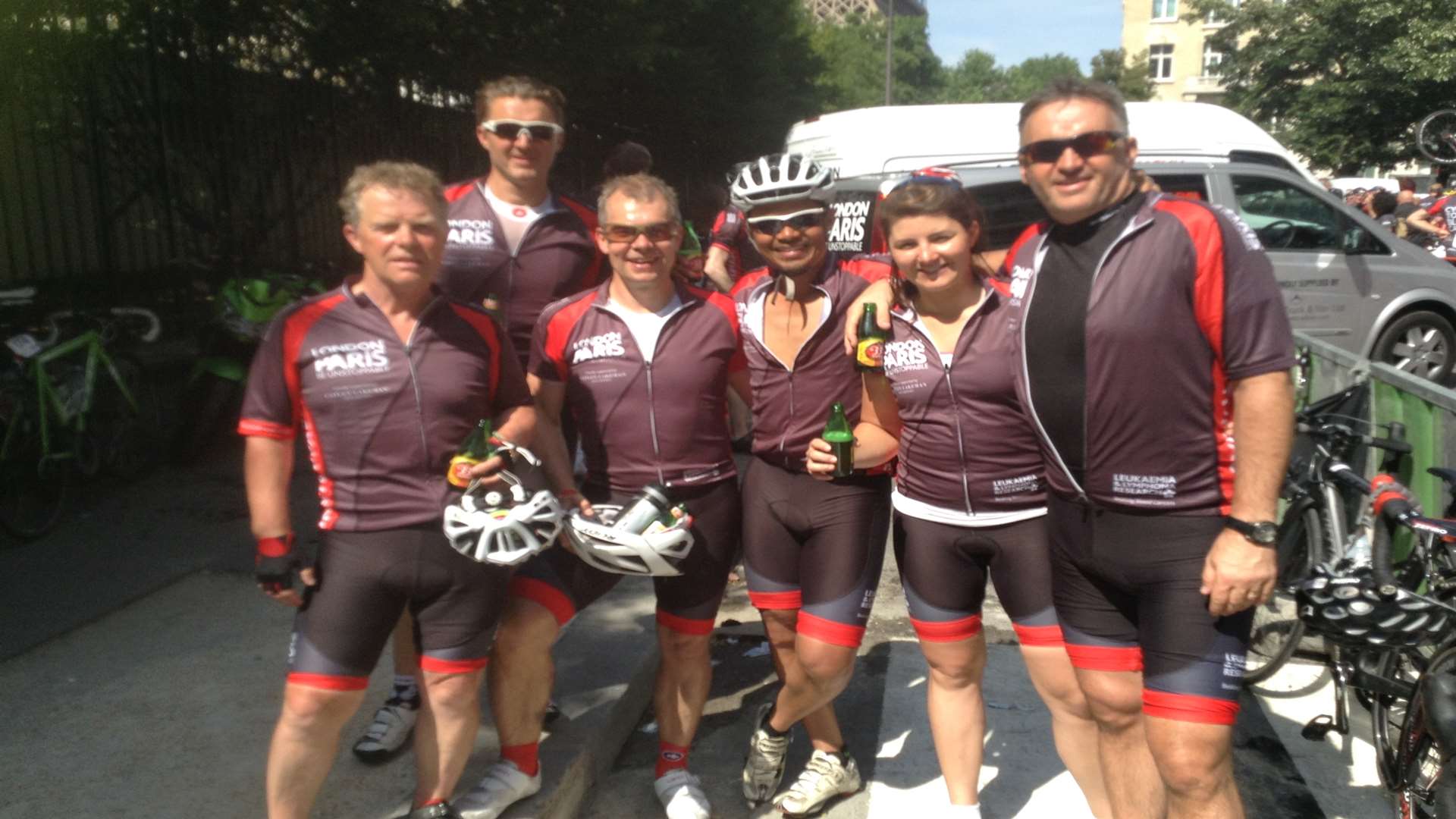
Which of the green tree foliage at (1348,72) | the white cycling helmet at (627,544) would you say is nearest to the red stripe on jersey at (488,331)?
the white cycling helmet at (627,544)

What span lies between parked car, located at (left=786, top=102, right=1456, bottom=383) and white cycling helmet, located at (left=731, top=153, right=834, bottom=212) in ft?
17.4

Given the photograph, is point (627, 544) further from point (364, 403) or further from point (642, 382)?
point (364, 403)

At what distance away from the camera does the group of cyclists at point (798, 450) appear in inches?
101

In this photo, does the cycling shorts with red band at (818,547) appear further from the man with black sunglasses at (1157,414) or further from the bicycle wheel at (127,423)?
the bicycle wheel at (127,423)

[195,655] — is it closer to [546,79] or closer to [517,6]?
[517,6]

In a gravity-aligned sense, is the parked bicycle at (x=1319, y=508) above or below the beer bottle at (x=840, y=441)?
below

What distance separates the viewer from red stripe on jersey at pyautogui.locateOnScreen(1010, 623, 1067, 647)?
308 cm

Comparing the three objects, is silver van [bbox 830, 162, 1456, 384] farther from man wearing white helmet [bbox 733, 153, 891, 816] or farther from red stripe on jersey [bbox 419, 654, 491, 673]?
red stripe on jersey [bbox 419, 654, 491, 673]

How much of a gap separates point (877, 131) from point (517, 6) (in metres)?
3.42

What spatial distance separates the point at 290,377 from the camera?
2785 millimetres

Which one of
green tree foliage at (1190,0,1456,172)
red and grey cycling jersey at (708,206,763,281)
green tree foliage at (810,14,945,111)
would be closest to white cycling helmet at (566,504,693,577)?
red and grey cycling jersey at (708,206,763,281)

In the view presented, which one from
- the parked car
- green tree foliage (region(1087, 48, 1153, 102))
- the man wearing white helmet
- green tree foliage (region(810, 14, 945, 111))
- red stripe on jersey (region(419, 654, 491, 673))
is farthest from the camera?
green tree foliage (region(1087, 48, 1153, 102))

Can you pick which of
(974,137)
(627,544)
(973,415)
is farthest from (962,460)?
(974,137)

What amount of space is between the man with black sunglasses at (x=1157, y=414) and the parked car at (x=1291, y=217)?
5.98 metres
